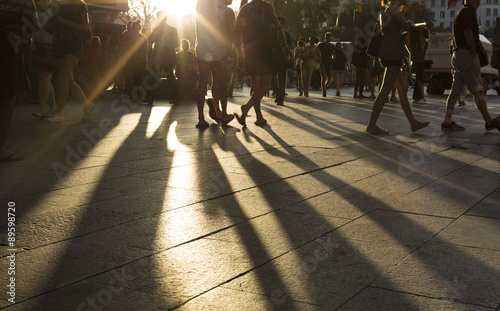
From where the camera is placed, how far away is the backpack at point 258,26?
973 cm

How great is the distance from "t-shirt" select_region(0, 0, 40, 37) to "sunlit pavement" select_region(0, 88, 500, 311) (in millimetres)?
1221

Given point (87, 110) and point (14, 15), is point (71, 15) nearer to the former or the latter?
point (87, 110)

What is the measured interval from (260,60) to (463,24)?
9.06 ft

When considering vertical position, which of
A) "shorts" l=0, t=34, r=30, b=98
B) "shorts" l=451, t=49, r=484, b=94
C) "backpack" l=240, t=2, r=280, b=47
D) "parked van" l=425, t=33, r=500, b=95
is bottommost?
"parked van" l=425, t=33, r=500, b=95

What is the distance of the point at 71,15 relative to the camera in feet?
33.0

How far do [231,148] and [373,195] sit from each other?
9.43 feet

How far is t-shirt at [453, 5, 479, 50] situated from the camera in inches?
357

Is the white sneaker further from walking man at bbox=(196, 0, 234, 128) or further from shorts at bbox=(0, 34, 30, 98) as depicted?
shorts at bbox=(0, 34, 30, 98)

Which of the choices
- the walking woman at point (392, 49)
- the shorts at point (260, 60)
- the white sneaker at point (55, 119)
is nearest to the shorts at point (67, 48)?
the white sneaker at point (55, 119)

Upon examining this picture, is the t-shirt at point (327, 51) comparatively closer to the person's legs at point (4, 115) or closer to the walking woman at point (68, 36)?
the walking woman at point (68, 36)

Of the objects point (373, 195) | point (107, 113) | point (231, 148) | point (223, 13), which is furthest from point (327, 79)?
point (373, 195)

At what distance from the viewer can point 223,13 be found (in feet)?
31.8

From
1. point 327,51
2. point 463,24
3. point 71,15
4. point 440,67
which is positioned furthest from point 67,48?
point 440,67

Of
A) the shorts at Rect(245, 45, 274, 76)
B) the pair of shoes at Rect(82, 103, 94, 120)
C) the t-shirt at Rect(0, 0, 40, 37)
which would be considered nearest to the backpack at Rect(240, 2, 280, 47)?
the shorts at Rect(245, 45, 274, 76)
